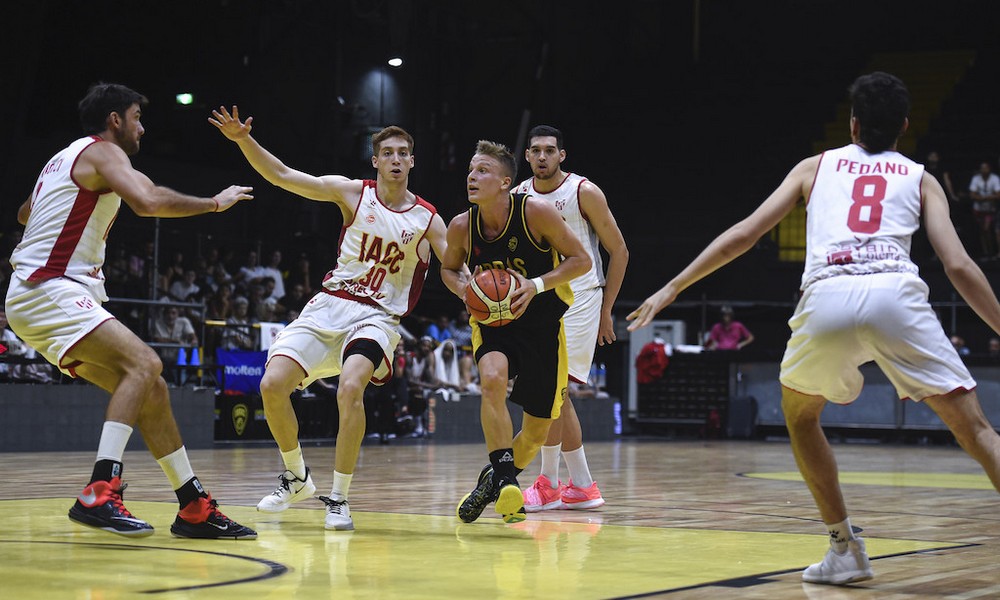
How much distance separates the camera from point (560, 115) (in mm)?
26109

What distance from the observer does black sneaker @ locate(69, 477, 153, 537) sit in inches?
194

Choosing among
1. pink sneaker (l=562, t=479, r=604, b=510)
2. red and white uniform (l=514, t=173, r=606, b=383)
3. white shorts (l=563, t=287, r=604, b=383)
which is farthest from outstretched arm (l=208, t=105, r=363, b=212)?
pink sneaker (l=562, t=479, r=604, b=510)

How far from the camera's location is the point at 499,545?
5.14 meters

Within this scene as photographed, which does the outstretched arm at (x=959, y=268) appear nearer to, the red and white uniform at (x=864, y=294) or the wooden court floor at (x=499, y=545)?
the red and white uniform at (x=864, y=294)

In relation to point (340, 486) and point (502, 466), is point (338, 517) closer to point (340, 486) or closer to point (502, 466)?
point (340, 486)

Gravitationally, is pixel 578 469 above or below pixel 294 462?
below

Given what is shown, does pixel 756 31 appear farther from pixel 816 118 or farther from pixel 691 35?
pixel 816 118

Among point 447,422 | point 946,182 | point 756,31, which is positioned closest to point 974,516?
point 447,422

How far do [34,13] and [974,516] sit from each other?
13510mm

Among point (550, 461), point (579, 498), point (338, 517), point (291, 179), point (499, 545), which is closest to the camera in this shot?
point (499, 545)

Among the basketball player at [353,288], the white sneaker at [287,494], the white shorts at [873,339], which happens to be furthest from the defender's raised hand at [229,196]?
the white shorts at [873,339]

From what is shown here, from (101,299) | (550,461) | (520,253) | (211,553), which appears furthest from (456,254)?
(211,553)

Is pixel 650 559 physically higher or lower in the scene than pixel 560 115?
lower

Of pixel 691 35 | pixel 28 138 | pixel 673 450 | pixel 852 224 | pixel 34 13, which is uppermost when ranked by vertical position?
pixel 691 35
